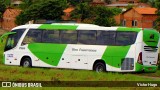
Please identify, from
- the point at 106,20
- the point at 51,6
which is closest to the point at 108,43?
the point at 106,20

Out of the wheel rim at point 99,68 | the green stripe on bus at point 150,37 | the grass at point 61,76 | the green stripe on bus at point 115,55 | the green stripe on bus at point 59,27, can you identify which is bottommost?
the wheel rim at point 99,68

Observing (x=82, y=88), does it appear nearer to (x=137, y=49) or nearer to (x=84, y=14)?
(x=137, y=49)

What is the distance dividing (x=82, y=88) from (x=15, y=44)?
1157 cm

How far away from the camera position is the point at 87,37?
933 inches

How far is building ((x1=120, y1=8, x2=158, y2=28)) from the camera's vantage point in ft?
245

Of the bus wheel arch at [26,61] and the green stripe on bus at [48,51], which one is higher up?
the green stripe on bus at [48,51]

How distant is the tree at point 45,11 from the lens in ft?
233

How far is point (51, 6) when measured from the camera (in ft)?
235

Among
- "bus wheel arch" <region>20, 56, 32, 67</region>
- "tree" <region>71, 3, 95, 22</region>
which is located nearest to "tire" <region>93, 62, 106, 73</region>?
"bus wheel arch" <region>20, 56, 32, 67</region>

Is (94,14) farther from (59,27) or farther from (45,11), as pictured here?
(59,27)

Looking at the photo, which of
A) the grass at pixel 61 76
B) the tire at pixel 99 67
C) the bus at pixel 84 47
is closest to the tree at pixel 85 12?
the bus at pixel 84 47

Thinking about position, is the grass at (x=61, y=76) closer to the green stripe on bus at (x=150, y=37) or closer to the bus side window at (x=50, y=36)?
the green stripe on bus at (x=150, y=37)

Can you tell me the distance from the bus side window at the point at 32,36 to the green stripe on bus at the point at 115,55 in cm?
447

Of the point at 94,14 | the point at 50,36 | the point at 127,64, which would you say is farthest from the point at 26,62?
the point at 94,14
